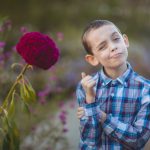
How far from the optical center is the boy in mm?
2535

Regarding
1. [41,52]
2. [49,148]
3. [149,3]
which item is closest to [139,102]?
[41,52]

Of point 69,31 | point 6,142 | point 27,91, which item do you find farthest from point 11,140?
point 69,31

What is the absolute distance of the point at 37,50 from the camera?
105 inches

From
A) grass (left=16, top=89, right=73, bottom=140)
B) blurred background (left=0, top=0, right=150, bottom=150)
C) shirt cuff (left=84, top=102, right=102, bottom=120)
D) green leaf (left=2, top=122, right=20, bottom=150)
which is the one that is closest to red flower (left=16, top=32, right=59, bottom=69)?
shirt cuff (left=84, top=102, right=102, bottom=120)

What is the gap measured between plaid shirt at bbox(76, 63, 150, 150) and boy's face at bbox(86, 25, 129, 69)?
0.36 feet

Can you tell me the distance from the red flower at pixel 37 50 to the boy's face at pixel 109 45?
0.22 m

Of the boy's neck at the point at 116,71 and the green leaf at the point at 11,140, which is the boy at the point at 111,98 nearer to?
the boy's neck at the point at 116,71

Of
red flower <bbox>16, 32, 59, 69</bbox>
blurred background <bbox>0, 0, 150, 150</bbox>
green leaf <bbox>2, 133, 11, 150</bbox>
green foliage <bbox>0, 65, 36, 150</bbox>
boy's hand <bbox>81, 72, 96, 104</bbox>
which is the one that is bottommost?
blurred background <bbox>0, 0, 150, 150</bbox>

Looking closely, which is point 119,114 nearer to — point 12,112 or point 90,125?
point 90,125

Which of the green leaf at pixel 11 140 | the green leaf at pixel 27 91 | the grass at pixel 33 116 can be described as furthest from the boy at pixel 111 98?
the grass at pixel 33 116

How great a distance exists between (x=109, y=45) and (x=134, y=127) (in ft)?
1.29

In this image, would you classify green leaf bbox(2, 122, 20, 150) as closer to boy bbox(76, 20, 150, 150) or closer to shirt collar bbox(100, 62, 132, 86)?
boy bbox(76, 20, 150, 150)

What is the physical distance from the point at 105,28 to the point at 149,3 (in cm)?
691

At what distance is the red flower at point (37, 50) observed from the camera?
268 centimetres
